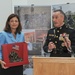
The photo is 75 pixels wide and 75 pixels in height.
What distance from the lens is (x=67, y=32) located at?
8.13 ft

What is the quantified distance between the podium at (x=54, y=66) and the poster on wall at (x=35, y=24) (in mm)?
1882

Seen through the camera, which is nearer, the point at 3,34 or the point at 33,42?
the point at 3,34

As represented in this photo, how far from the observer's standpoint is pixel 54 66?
1.80m

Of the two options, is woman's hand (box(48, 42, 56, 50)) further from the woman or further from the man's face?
the woman

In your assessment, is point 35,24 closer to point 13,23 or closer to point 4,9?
point 4,9

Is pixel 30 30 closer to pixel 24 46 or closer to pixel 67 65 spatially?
pixel 24 46

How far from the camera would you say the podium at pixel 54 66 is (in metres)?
1.77

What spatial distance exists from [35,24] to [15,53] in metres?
1.48

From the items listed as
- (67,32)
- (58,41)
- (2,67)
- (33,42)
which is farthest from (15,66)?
(33,42)

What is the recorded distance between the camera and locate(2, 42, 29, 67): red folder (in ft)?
7.72

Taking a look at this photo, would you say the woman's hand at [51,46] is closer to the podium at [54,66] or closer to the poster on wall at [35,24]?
the podium at [54,66]

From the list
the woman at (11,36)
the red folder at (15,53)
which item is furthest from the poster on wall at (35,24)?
the red folder at (15,53)

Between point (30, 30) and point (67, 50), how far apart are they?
5.14ft

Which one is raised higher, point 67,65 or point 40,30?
point 40,30
